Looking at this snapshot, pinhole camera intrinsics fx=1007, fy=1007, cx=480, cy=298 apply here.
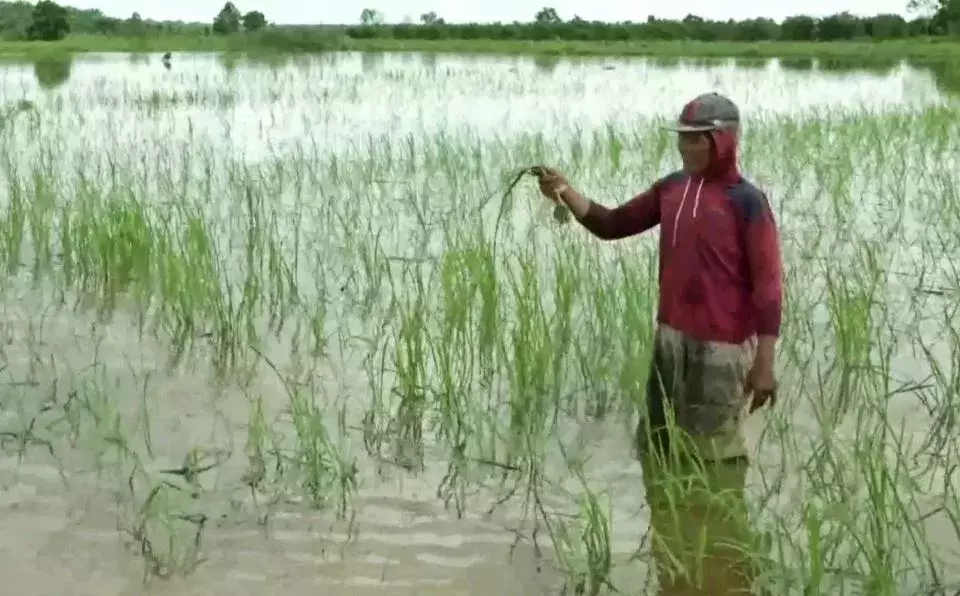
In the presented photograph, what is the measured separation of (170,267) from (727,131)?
2.38 metres

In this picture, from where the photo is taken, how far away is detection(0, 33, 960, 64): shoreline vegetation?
24469 mm

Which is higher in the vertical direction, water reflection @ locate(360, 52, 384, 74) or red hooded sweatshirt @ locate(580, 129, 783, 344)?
water reflection @ locate(360, 52, 384, 74)

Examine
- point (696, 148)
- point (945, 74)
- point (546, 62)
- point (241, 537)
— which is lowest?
point (241, 537)

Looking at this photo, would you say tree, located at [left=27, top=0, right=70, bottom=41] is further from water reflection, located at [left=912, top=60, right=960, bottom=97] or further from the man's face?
the man's face

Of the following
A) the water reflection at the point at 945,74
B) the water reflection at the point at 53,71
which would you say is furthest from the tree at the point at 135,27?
the water reflection at the point at 945,74

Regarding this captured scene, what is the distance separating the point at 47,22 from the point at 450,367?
35.8 meters

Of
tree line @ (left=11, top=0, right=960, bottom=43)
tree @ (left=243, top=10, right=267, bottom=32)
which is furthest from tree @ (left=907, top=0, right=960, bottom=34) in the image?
tree @ (left=243, top=10, right=267, bottom=32)

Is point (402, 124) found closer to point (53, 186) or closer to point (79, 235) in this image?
point (53, 186)

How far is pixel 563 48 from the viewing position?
29.0 meters

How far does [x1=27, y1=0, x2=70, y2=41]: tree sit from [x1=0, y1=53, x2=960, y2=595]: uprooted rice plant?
1241 inches

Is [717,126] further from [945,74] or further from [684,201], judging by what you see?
[945,74]

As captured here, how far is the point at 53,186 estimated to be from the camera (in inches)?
235

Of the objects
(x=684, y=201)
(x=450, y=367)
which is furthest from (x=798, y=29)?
(x=684, y=201)

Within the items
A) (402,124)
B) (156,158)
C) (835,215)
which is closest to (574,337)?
(835,215)
